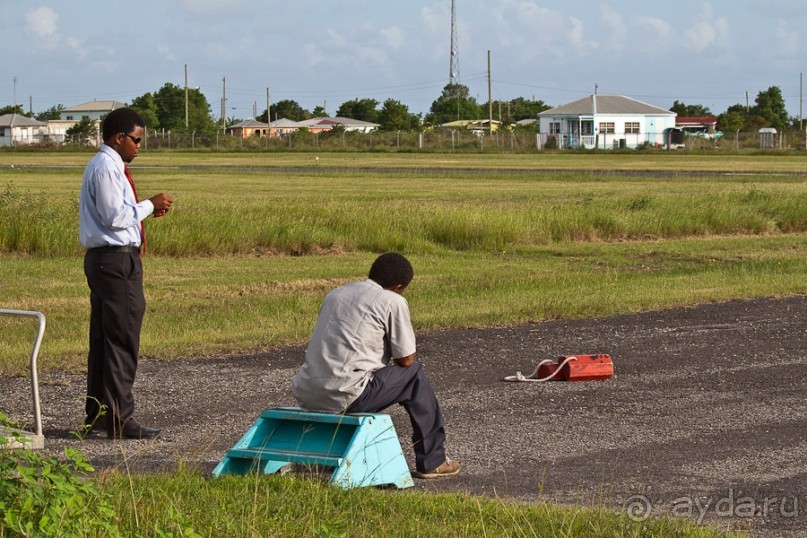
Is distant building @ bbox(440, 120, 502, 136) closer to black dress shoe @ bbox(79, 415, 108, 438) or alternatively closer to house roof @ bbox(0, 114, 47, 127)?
house roof @ bbox(0, 114, 47, 127)

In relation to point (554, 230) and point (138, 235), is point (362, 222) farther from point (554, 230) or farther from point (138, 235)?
point (138, 235)

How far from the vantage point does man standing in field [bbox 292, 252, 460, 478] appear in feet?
23.1

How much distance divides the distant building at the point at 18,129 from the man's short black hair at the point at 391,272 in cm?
13029

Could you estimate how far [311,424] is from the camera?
7.12 m

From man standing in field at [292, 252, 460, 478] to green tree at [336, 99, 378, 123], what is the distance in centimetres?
15425

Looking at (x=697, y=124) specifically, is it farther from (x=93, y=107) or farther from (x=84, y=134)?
(x=93, y=107)

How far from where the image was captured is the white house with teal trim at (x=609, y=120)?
111000 mm

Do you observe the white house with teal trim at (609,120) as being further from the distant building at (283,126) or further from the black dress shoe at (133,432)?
the black dress shoe at (133,432)

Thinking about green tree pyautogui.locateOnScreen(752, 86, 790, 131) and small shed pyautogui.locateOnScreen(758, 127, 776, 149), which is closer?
small shed pyautogui.locateOnScreen(758, 127, 776, 149)

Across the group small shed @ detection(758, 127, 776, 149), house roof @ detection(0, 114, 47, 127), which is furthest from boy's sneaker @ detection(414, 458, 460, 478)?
house roof @ detection(0, 114, 47, 127)

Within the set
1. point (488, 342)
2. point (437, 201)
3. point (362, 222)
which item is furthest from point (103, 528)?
point (437, 201)

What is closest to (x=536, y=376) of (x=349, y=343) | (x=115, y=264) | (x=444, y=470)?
(x=444, y=470)

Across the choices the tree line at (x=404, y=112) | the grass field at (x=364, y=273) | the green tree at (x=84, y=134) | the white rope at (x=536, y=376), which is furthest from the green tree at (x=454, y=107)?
the white rope at (x=536, y=376)

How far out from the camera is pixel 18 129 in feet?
461
